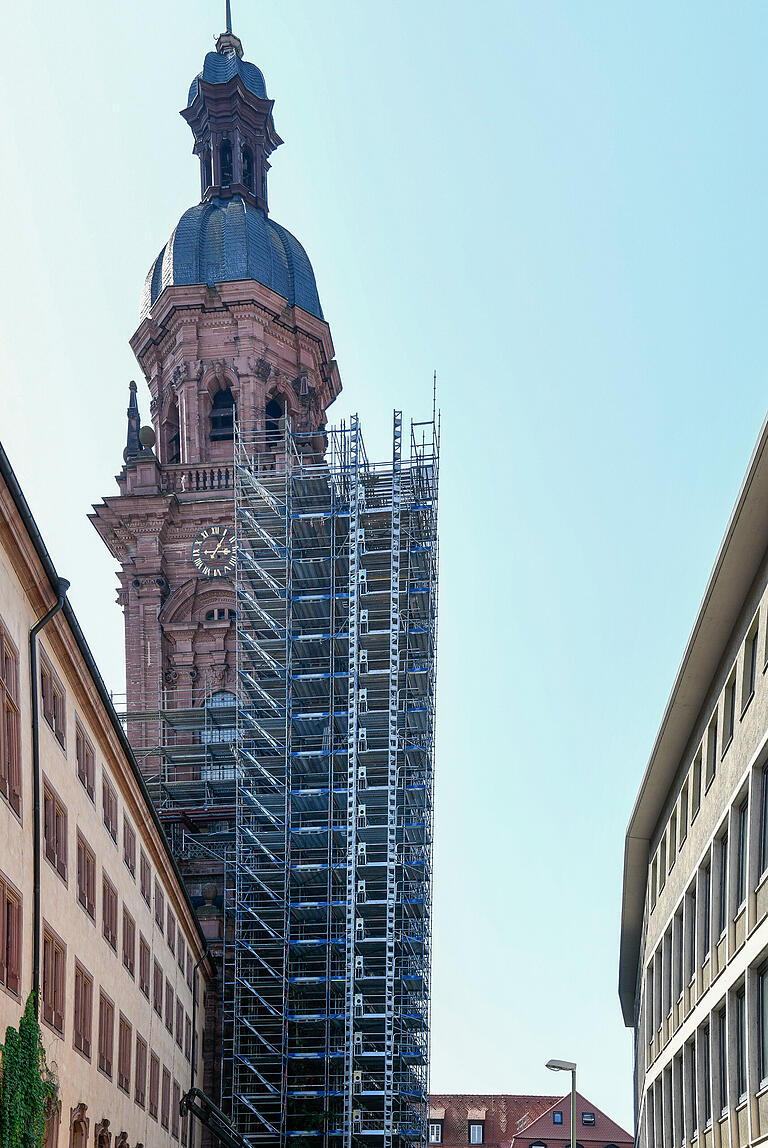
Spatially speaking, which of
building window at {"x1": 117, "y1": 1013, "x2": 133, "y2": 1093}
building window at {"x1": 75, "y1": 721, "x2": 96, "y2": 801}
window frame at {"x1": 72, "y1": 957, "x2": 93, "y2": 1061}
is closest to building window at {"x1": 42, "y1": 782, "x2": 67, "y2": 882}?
building window at {"x1": 75, "y1": 721, "x2": 96, "y2": 801}

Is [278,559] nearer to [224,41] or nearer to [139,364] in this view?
[139,364]

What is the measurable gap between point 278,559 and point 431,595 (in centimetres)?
700

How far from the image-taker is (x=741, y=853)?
32.2 metres

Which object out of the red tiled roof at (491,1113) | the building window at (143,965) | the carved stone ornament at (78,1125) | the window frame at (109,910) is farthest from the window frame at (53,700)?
the red tiled roof at (491,1113)

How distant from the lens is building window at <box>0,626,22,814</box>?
2995 cm

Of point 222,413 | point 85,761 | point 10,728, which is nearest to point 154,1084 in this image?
point 85,761

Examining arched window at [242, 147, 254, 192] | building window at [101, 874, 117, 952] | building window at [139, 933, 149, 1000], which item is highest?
arched window at [242, 147, 254, 192]

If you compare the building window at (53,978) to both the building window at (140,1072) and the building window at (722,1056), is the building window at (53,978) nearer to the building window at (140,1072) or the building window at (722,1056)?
the building window at (140,1072)

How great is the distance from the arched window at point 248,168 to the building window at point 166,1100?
57579 mm

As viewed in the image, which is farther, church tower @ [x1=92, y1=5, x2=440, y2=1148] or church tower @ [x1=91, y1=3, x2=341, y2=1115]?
church tower @ [x1=91, y1=3, x2=341, y2=1115]

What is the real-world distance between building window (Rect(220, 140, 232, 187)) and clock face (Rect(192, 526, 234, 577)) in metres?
23.8

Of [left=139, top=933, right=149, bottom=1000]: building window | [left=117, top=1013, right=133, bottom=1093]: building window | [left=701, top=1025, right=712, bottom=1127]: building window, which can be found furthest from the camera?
[left=139, top=933, right=149, bottom=1000]: building window

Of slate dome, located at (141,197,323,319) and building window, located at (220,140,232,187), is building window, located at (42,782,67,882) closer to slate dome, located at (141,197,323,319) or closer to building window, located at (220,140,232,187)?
slate dome, located at (141,197,323,319)

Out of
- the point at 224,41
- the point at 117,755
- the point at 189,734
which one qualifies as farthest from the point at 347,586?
the point at 224,41
